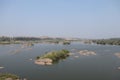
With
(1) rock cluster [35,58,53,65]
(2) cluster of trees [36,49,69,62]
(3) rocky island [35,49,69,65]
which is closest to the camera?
(1) rock cluster [35,58,53,65]

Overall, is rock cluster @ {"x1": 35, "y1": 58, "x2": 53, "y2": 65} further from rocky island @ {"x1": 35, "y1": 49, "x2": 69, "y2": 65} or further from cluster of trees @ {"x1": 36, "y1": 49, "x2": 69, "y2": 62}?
cluster of trees @ {"x1": 36, "y1": 49, "x2": 69, "y2": 62}

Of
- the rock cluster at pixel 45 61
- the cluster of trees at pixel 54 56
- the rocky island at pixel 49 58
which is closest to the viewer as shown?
the rock cluster at pixel 45 61

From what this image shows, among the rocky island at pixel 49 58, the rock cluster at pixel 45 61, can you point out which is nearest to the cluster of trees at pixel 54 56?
the rocky island at pixel 49 58

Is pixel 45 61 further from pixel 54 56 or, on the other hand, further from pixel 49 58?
pixel 54 56

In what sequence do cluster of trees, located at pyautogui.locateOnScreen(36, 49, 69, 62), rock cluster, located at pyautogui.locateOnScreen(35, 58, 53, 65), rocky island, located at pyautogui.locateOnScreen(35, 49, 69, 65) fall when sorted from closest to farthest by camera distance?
rock cluster, located at pyautogui.locateOnScreen(35, 58, 53, 65)
rocky island, located at pyautogui.locateOnScreen(35, 49, 69, 65)
cluster of trees, located at pyautogui.locateOnScreen(36, 49, 69, 62)

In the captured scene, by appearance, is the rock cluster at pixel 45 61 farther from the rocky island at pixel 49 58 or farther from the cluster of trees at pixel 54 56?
the cluster of trees at pixel 54 56

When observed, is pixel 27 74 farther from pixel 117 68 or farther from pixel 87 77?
pixel 117 68

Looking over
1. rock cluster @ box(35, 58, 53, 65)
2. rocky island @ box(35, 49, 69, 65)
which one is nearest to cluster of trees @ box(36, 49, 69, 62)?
rocky island @ box(35, 49, 69, 65)

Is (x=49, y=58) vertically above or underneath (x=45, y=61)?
above

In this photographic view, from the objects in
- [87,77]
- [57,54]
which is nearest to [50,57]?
[57,54]

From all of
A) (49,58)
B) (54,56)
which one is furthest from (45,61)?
(54,56)

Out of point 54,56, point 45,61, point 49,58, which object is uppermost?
point 54,56

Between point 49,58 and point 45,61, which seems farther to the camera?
point 49,58

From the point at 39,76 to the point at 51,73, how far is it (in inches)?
→ 124
